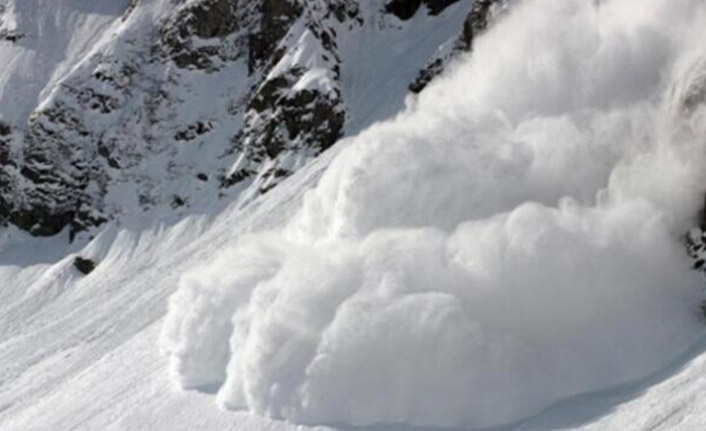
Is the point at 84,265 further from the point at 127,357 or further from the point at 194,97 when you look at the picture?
the point at 127,357

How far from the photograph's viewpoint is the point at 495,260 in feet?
142

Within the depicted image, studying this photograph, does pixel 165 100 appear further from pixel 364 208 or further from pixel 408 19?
pixel 364 208

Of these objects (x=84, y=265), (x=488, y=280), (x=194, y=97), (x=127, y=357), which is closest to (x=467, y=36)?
(x=194, y=97)

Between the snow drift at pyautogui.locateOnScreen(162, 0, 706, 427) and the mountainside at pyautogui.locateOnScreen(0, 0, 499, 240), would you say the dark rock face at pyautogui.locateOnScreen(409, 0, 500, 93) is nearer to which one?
the mountainside at pyautogui.locateOnScreen(0, 0, 499, 240)

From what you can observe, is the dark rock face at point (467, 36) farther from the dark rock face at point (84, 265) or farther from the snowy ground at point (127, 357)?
the dark rock face at point (84, 265)

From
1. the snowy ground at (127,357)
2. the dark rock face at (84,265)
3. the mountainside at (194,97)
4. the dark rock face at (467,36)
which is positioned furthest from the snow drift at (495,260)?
the dark rock face at (84,265)

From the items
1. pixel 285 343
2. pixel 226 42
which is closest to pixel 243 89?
pixel 226 42

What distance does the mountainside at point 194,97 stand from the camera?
7575 cm

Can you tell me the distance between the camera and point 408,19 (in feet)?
266

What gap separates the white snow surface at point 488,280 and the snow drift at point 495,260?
0.08 metres

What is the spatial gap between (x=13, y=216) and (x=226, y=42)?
1981 centimetres

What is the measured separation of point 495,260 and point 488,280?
79cm

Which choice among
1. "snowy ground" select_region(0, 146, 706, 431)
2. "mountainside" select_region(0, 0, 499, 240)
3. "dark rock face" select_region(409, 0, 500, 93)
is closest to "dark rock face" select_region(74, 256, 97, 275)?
"snowy ground" select_region(0, 146, 706, 431)

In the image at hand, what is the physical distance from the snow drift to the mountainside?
20.7m
